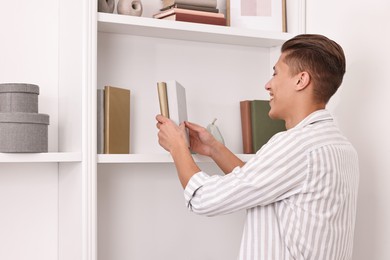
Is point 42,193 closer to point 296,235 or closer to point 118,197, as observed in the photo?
point 118,197

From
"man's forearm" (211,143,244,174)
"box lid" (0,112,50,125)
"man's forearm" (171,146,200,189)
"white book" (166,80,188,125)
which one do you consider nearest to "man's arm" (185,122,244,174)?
"man's forearm" (211,143,244,174)

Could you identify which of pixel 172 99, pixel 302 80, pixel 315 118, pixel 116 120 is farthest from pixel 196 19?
pixel 315 118

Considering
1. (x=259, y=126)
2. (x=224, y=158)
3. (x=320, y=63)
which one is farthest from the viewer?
(x=259, y=126)

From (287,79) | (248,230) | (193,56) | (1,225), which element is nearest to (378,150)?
(287,79)

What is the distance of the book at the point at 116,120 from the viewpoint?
197 cm

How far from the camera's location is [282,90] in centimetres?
177

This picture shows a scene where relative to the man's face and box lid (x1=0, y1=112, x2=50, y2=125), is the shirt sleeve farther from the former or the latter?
box lid (x1=0, y1=112, x2=50, y2=125)

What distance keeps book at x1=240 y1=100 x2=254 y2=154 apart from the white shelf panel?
2.37ft

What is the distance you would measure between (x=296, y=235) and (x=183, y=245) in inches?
31.3

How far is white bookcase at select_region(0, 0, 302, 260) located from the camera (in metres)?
1.92

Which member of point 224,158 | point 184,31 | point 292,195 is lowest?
point 292,195

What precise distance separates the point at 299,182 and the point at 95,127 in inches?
27.6

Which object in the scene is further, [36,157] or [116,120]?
[116,120]

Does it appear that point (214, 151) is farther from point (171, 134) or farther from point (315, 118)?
point (315, 118)
